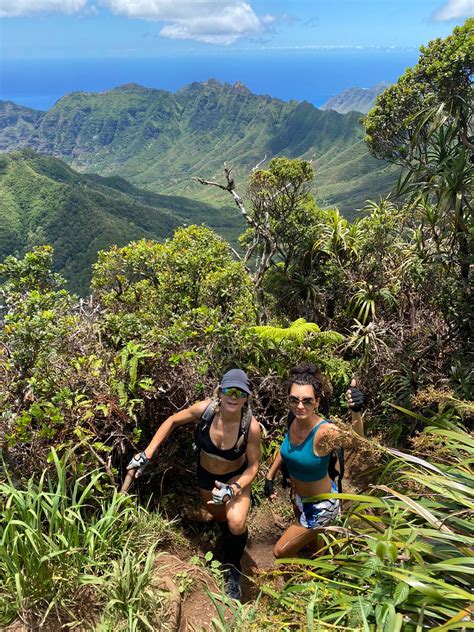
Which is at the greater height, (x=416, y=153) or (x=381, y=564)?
(x=416, y=153)

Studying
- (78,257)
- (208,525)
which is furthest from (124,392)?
(78,257)

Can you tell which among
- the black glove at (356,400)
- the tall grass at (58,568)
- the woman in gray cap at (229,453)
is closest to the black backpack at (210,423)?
the woman in gray cap at (229,453)

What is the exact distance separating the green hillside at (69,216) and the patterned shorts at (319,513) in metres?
76.1

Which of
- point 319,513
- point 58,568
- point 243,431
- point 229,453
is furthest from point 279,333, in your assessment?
point 58,568

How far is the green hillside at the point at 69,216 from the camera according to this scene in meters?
102

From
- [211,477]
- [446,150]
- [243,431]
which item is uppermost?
[446,150]

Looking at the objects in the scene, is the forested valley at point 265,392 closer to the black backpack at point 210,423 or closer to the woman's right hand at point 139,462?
the woman's right hand at point 139,462

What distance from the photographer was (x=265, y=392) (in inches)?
184

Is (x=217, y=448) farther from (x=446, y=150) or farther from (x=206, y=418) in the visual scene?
(x=446, y=150)

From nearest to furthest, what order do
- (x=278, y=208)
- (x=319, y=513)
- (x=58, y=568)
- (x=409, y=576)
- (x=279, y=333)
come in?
(x=409, y=576)
(x=58, y=568)
(x=319, y=513)
(x=279, y=333)
(x=278, y=208)

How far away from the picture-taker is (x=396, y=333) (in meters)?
5.68

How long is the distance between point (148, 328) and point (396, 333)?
3293mm

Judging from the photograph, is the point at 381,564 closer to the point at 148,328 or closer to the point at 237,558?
the point at 237,558

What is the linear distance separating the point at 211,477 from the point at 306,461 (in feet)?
2.49
